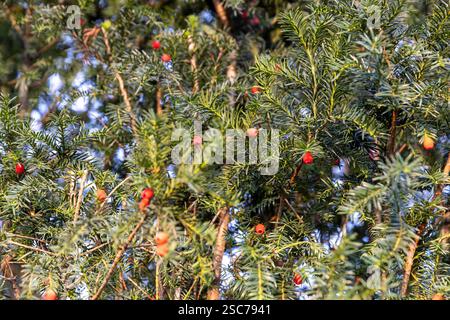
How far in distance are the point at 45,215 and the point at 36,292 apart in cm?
18

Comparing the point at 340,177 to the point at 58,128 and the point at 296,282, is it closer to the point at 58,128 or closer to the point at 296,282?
the point at 296,282

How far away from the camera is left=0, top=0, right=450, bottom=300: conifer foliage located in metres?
0.78

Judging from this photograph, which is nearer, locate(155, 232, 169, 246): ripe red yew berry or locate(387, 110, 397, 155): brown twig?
locate(155, 232, 169, 246): ripe red yew berry

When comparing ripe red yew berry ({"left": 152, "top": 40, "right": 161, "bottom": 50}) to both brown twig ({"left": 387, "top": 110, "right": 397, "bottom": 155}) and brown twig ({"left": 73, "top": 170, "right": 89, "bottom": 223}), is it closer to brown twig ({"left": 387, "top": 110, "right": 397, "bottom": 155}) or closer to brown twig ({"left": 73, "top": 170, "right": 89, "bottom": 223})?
brown twig ({"left": 73, "top": 170, "right": 89, "bottom": 223})

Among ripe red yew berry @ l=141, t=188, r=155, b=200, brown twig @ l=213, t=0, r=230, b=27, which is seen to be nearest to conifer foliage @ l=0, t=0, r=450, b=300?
ripe red yew berry @ l=141, t=188, r=155, b=200

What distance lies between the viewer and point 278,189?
103 centimetres

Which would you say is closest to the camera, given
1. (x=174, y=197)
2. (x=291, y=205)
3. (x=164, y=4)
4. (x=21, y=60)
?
(x=174, y=197)

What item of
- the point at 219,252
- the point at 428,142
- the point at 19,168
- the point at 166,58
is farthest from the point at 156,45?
the point at 428,142

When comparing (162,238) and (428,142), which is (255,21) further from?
(162,238)

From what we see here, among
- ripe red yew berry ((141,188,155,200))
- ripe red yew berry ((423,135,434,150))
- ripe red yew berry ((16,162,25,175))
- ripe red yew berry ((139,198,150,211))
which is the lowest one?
ripe red yew berry ((139,198,150,211))

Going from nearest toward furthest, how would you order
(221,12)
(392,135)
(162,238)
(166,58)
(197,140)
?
(162,238)
(197,140)
(392,135)
(166,58)
(221,12)

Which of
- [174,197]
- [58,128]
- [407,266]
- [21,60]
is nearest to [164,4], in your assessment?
[21,60]

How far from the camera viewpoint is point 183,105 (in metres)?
1.12

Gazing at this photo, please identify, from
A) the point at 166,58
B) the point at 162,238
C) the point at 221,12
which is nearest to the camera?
the point at 162,238
